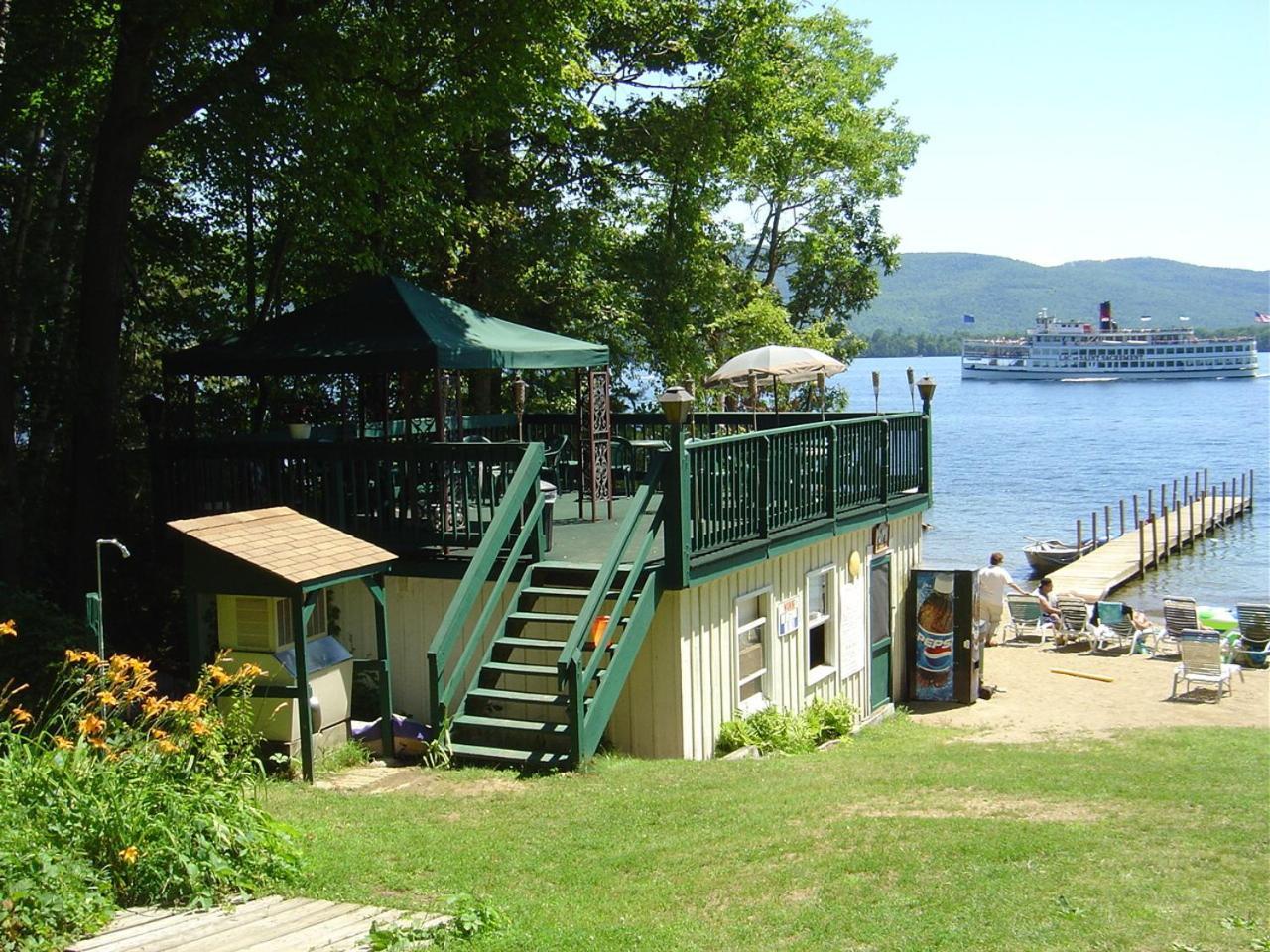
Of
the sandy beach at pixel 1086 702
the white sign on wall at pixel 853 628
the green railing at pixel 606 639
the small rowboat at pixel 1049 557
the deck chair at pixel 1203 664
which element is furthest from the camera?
the small rowboat at pixel 1049 557

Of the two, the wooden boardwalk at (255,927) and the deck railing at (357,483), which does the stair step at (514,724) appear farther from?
the wooden boardwalk at (255,927)

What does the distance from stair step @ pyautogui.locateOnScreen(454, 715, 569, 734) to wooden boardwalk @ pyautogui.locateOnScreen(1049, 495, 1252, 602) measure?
2447 centimetres

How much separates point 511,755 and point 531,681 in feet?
4.11

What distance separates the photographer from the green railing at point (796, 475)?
11289 mm

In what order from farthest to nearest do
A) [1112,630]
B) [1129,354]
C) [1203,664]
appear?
1. [1129,354]
2. [1112,630]
3. [1203,664]

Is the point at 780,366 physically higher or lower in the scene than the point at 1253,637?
higher

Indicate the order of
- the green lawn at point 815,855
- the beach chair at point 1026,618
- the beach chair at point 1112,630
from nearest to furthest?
the green lawn at point 815,855
the beach chair at point 1112,630
the beach chair at point 1026,618

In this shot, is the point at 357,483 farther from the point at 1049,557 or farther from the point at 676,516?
the point at 1049,557

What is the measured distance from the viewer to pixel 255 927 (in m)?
5.89

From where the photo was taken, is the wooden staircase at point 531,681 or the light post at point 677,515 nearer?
the wooden staircase at point 531,681

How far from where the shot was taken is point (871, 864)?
23.7ft

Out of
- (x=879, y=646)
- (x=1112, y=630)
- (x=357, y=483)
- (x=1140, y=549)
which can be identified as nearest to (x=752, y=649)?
(x=879, y=646)

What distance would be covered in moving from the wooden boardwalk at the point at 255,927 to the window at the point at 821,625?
8115mm

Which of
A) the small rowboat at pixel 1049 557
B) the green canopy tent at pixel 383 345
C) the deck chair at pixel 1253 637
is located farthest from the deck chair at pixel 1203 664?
the small rowboat at pixel 1049 557
